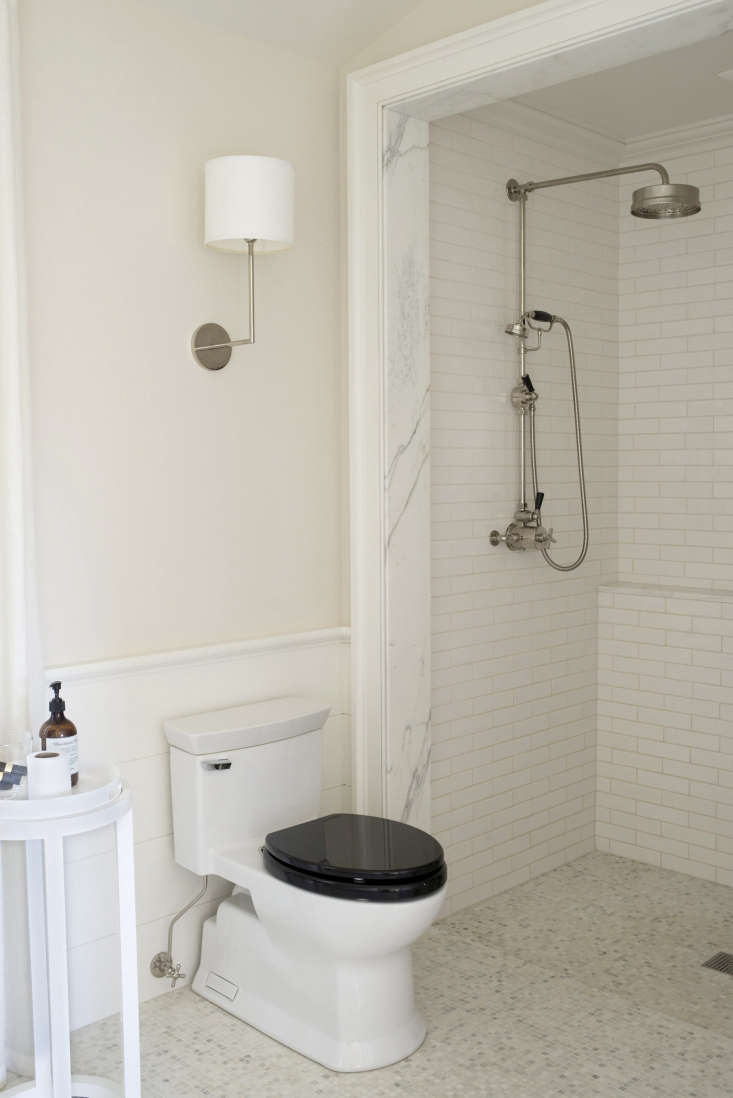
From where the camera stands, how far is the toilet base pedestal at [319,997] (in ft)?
8.25

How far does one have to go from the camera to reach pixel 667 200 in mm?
3107

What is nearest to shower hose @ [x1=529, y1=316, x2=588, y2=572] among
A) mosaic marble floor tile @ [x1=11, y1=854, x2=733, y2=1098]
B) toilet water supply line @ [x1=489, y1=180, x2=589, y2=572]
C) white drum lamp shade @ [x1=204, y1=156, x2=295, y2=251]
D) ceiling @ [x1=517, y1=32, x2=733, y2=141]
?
toilet water supply line @ [x1=489, y1=180, x2=589, y2=572]

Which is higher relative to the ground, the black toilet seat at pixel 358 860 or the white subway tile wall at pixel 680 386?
the white subway tile wall at pixel 680 386

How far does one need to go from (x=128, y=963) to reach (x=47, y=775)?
1.38 ft

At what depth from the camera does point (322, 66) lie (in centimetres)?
311

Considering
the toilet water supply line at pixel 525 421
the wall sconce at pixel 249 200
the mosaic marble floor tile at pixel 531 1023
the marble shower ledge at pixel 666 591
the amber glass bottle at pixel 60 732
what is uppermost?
the wall sconce at pixel 249 200

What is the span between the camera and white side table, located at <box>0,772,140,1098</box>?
6.83ft

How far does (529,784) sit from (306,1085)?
61.1 inches

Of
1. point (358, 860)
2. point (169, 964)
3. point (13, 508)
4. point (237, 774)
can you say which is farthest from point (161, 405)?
point (169, 964)

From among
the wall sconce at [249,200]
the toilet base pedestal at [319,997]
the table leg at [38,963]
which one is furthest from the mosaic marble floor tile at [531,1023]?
the wall sconce at [249,200]

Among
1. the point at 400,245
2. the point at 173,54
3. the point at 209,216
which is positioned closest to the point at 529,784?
the point at 400,245

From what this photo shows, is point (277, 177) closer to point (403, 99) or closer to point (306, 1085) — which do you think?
point (403, 99)

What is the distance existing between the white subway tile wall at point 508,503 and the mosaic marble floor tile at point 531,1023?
346 mm

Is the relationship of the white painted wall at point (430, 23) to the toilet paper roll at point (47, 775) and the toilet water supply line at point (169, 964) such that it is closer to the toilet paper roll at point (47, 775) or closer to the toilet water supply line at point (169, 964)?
the toilet paper roll at point (47, 775)
